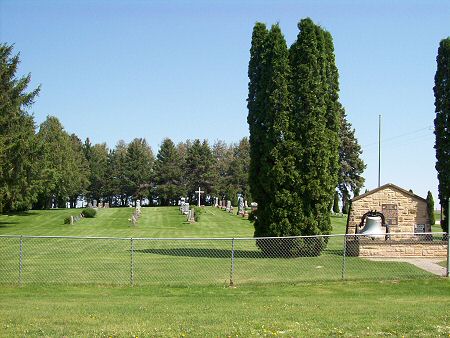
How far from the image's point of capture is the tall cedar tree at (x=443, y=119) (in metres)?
33.5

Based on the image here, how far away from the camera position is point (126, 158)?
99.1 metres

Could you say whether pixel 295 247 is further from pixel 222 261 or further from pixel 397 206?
pixel 397 206

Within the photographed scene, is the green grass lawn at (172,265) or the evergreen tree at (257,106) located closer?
the green grass lawn at (172,265)

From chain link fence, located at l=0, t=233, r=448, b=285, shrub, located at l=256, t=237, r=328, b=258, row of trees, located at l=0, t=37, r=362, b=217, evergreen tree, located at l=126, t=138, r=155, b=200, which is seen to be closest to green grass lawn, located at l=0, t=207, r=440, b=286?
chain link fence, located at l=0, t=233, r=448, b=285

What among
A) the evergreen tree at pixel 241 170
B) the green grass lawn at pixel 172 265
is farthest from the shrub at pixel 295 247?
the evergreen tree at pixel 241 170

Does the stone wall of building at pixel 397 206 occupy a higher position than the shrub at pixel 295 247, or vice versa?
the stone wall of building at pixel 397 206

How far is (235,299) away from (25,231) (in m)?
30.8

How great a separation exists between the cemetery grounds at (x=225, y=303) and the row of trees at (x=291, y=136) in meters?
2.64

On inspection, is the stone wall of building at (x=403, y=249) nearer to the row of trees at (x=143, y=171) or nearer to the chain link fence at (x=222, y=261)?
the chain link fence at (x=222, y=261)

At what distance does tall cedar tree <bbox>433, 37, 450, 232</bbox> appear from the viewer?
110 feet

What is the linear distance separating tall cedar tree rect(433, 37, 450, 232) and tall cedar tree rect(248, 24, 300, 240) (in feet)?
48.0

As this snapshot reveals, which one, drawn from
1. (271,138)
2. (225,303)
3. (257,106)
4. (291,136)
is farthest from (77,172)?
(225,303)

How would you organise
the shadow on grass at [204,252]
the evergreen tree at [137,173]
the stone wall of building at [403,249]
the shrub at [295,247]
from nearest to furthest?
the shrub at [295,247] < the shadow on grass at [204,252] < the stone wall of building at [403,249] < the evergreen tree at [137,173]

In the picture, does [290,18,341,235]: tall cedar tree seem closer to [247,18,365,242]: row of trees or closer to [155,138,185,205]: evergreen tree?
[247,18,365,242]: row of trees
